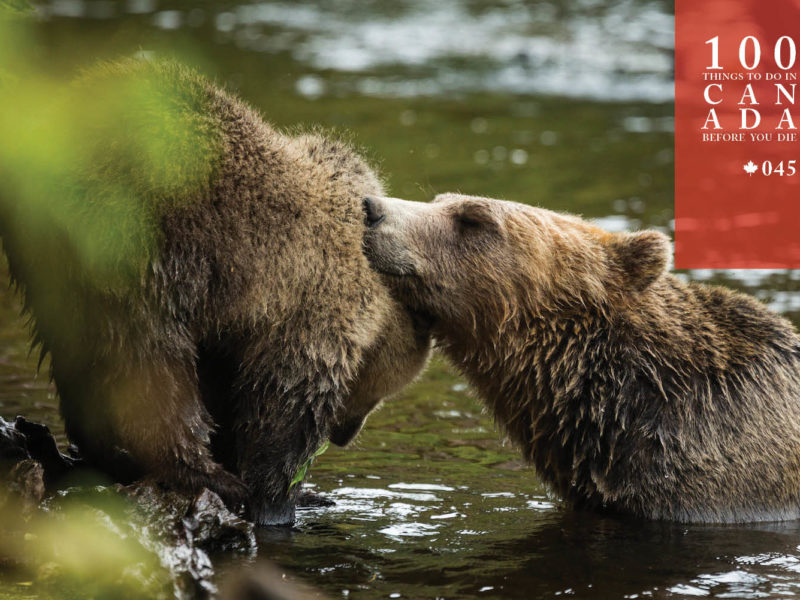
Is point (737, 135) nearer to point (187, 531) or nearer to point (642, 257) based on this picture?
point (642, 257)

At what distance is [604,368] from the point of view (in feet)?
23.0

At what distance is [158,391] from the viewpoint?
5.71m

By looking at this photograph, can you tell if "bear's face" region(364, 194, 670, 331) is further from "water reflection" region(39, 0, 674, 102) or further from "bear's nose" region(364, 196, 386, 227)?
"water reflection" region(39, 0, 674, 102)

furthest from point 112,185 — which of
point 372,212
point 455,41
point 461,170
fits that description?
point 455,41

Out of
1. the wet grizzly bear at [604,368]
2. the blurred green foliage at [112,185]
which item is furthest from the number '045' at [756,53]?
the blurred green foliage at [112,185]

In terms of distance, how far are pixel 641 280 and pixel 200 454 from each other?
2878 millimetres

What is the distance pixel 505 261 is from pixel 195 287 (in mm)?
2049

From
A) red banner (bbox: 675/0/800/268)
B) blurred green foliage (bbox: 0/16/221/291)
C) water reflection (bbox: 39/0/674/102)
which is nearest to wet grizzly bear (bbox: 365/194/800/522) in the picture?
blurred green foliage (bbox: 0/16/221/291)

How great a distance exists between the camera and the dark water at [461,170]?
236 inches

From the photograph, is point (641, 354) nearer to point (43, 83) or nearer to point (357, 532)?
point (357, 532)

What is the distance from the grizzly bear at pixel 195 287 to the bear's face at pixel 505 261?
0.39 m

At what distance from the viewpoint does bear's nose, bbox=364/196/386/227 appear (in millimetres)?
6531

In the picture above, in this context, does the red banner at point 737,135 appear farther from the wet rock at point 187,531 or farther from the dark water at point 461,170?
the wet rock at point 187,531

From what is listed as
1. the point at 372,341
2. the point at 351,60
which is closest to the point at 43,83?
the point at 372,341
